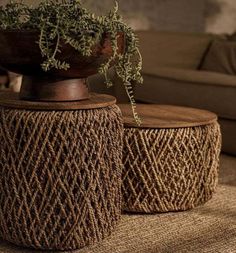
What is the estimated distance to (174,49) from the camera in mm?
3541

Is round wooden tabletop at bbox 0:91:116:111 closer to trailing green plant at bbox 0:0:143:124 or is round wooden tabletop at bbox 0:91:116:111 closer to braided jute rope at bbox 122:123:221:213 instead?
trailing green plant at bbox 0:0:143:124

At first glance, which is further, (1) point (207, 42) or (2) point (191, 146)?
(1) point (207, 42)

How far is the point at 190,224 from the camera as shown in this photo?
1714mm

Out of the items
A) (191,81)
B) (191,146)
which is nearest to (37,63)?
(191,146)

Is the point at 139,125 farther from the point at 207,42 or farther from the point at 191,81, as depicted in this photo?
the point at 207,42

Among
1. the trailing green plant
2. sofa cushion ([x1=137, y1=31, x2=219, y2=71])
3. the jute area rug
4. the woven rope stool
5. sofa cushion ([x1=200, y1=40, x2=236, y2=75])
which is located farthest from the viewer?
sofa cushion ([x1=137, y1=31, x2=219, y2=71])

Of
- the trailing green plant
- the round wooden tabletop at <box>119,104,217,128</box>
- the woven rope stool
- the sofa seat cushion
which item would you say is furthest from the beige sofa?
the trailing green plant

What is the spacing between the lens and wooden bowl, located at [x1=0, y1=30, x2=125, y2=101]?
4.37 ft

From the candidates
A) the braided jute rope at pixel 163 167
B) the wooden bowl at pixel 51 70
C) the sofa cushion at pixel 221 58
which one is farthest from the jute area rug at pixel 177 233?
the sofa cushion at pixel 221 58

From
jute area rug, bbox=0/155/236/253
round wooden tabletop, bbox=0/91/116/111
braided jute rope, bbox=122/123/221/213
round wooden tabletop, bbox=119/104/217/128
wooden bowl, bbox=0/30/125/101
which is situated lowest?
jute area rug, bbox=0/155/236/253

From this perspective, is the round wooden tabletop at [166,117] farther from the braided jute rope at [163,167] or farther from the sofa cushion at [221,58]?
the sofa cushion at [221,58]

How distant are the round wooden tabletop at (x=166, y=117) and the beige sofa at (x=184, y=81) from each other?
0.65 metres

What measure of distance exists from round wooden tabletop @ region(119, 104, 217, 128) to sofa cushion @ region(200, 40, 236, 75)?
132cm

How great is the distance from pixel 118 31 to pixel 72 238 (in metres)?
0.56
